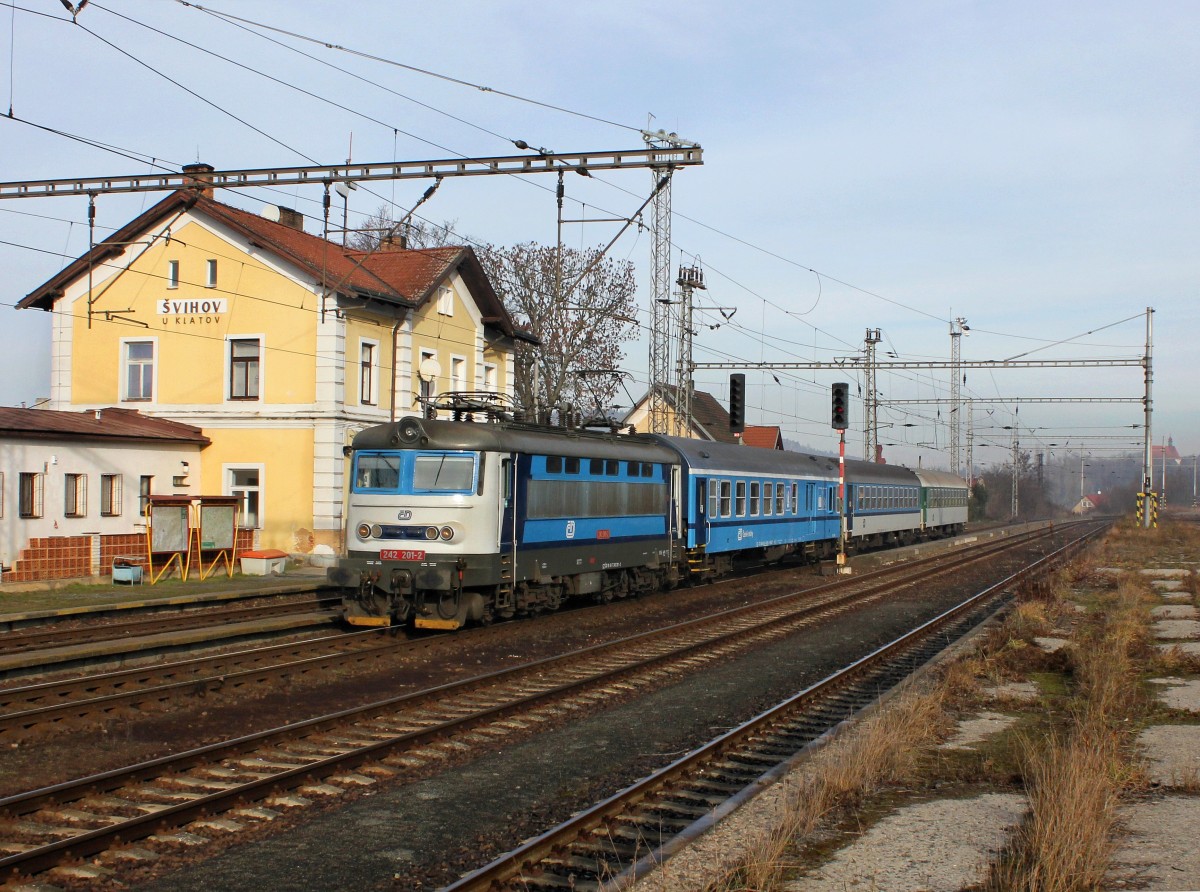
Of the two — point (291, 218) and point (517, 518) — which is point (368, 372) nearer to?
point (291, 218)

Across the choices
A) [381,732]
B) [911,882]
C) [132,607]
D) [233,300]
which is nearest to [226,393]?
[233,300]

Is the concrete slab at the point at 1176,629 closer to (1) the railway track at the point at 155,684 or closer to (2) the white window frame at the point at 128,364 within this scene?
(1) the railway track at the point at 155,684

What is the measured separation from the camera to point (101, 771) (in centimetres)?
886

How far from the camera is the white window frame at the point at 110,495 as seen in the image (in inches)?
996

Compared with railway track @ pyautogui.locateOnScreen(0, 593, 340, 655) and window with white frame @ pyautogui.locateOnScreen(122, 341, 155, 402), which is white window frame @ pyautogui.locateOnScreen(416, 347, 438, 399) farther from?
railway track @ pyautogui.locateOnScreen(0, 593, 340, 655)

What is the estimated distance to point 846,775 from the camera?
7906 millimetres

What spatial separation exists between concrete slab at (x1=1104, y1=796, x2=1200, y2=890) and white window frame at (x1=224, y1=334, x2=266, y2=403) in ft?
83.2

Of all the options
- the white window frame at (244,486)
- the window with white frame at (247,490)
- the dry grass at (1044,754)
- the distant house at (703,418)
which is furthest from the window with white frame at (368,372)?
the distant house at (703,418)

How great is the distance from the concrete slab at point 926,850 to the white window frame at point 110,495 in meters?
22.2

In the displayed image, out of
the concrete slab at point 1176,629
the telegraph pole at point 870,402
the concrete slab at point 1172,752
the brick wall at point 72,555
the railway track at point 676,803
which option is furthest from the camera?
the telegraph pole at point 870,402

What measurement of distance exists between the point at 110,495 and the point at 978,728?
833 inches

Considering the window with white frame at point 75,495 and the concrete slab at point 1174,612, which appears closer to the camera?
the concrete slab at point 1174,612

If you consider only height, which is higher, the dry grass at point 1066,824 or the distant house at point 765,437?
the distant house at point 765,437

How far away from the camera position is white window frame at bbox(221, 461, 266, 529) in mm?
29078
